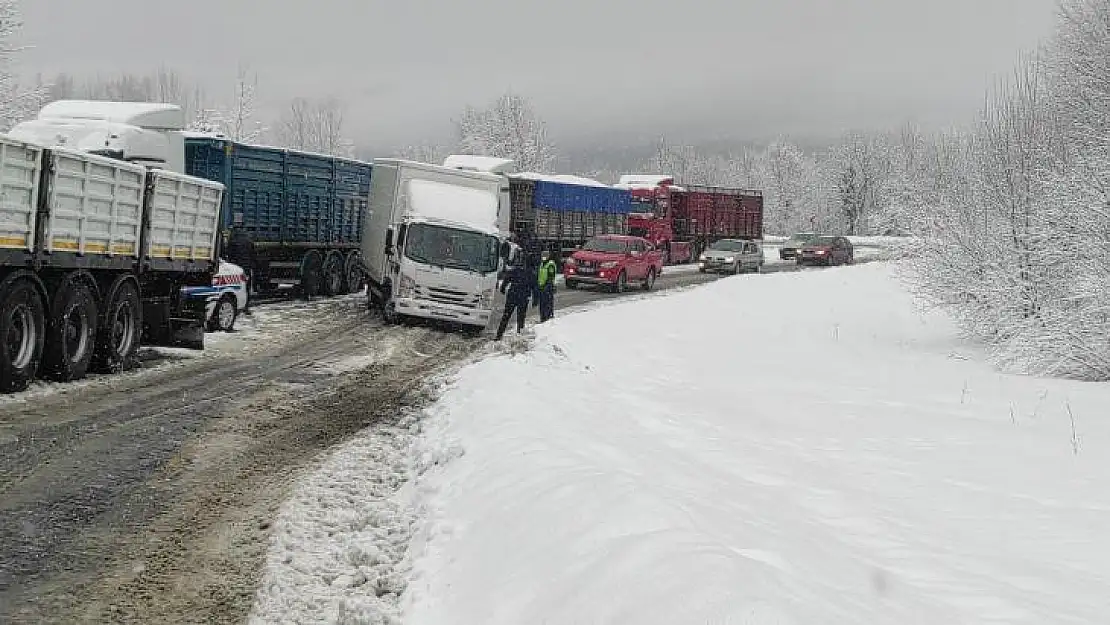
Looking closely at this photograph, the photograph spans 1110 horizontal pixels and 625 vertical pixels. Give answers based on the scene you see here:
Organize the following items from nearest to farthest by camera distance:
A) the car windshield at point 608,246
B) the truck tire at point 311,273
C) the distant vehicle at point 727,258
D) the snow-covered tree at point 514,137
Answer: the truck tire at point 311,273 → the car windshield at point 608,246 → the distant vehicle at point 727,258 → the snow-covered tree at point 514,137

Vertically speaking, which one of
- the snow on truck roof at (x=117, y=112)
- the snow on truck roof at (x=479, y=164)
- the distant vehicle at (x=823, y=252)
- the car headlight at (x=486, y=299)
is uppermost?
the snow on truck roof at (x=479, y=164)

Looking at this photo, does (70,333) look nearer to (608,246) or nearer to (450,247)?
(450,247)

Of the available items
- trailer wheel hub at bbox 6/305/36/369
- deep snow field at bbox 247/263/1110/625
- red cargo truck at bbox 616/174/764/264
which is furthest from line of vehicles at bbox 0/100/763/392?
red cargo truck at bbox 616/174/764/264

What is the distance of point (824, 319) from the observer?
25.0m

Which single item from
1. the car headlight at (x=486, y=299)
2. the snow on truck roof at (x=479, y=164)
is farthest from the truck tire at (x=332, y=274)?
the snow on truck roof at (x=479, y=164)

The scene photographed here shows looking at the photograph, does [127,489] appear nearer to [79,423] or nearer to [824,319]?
[79,423]

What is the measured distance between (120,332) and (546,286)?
9.22 m

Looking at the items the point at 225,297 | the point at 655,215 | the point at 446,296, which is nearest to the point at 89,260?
the point at 225,297

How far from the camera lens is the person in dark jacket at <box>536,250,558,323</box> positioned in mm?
18844

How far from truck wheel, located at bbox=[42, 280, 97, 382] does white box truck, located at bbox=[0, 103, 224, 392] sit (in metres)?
0.01

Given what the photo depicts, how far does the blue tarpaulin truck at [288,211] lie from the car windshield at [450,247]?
3.84m

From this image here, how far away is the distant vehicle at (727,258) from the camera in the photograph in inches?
1519

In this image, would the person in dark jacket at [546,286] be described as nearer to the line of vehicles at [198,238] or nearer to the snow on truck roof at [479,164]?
the line of vehicles at [198,238]

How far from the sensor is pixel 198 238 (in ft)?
47.1
